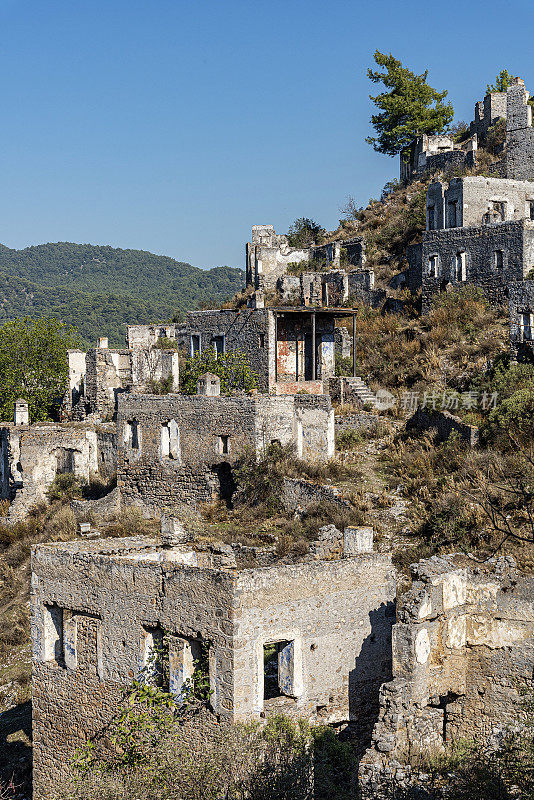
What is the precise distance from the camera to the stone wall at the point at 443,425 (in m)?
21.8

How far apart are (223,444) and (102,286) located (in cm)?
10606

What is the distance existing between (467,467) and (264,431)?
17.5 feet

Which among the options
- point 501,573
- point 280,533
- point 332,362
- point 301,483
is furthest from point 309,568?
point 332,362

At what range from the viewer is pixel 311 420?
23.7 meters

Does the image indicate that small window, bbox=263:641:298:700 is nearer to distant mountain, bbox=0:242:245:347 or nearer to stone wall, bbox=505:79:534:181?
stone wall, bbox=505:79:534:181

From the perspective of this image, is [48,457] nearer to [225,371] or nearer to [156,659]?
[225,371]

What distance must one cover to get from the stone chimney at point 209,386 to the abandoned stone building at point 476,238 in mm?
9671

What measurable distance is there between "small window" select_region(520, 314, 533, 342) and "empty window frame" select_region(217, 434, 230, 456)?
9.42m

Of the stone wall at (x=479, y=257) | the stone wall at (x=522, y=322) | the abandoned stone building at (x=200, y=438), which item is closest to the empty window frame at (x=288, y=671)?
the abandoned stone building at (x=200, y=438)

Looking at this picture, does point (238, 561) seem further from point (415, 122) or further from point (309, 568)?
point (415, 122)

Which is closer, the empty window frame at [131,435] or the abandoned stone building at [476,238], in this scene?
the empty window frame at [131,435]

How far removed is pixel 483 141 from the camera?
41500 millimetres

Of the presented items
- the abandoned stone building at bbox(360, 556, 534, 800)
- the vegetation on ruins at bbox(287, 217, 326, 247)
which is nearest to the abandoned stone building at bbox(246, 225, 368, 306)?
the vegetation on ruins at bbox(287, 217, 326, 247)

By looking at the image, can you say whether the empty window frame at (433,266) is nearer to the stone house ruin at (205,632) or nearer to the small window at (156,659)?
the stone house ruin at (205,632)
